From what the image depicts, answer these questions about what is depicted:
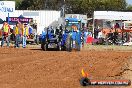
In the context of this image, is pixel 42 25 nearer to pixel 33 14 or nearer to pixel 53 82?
pixel 33 14

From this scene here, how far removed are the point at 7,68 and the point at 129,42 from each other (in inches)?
1066

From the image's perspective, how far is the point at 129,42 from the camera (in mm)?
41625

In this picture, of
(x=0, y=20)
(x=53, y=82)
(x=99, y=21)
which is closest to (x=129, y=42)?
(x=99, y=21)

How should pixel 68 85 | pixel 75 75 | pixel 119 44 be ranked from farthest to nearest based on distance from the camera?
pixel 119 44 → pixel 75 75 → pixel 68 85

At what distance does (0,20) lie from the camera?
4456 cm

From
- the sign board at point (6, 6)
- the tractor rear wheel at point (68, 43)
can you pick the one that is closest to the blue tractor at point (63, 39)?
the tractor rear wheel at point (68, 43)

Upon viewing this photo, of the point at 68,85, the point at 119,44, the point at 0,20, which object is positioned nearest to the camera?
the point at 68,85

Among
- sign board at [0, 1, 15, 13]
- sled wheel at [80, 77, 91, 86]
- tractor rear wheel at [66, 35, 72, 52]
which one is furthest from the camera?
sign board at [0, 1, 15, 13]

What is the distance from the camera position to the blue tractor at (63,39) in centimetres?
2845

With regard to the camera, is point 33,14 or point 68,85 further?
point 33,14

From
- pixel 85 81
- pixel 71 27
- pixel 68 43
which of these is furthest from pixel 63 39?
pixel 85 81

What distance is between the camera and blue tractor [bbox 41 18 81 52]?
28.5 m

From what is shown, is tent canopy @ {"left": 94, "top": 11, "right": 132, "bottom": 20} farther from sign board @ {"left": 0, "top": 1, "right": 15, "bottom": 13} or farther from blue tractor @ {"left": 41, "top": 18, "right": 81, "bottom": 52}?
blue tractor @ {"left": 41, "top": 18, "right": 81, "bottom": 52}

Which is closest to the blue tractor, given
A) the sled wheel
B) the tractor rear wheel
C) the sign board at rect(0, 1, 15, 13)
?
the tractor rear wheel
